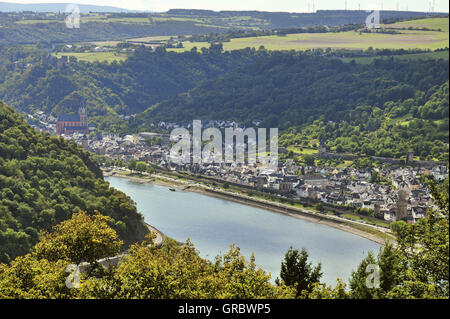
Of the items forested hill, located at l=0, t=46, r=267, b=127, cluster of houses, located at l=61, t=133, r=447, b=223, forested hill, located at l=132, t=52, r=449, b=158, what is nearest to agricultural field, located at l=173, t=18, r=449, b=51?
forested hill, located at l=132, t=52, r=449, b=158

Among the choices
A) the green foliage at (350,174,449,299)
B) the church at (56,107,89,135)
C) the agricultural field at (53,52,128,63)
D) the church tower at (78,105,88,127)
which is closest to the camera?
the green foliage at (350,174,449,299)

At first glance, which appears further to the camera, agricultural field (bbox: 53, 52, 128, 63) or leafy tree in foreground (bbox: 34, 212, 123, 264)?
agricultural field (bbox: 53, 52, 128, 63)

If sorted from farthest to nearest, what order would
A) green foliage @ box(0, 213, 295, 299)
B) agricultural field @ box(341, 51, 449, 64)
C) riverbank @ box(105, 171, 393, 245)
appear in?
agricultural field @ box(341, 51, 449, 64) → riverbank @ box(105, 171, 393, 245) → green foliage @ box(0, 213, 295, 299)

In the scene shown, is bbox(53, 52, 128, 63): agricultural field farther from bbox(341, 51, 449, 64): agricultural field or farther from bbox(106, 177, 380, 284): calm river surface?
bbox(106, 177, 380, 284): calm river surface

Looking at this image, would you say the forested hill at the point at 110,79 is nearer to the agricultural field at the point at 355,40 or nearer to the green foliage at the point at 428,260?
the agricultural field at the point at 355,40

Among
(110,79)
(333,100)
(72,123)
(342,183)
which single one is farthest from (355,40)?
(342,183)

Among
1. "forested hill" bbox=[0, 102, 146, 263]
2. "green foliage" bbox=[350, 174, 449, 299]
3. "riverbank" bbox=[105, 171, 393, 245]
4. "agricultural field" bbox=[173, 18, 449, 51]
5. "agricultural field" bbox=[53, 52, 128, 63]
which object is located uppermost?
"agricultural field" bbox=[173, 18, 449, 51]
